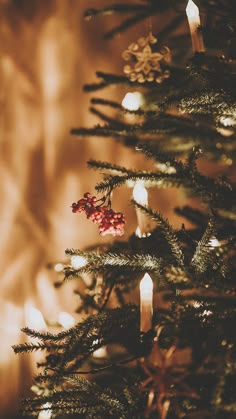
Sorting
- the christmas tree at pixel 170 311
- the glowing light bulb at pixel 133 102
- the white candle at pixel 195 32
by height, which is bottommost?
the christmas tree at pixel 170 311

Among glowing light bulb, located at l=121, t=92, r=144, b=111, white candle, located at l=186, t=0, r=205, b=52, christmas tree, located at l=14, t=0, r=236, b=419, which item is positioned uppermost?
glowing light bulb, located at l=121, t=92, r=144, b=111

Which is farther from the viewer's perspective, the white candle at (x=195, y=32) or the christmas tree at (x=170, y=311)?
the white candle at (x=195, y=32)

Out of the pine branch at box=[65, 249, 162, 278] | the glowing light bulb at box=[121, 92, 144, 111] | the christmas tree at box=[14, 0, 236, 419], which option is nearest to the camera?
the christmas tree at box=[14, 0, 236, 419]

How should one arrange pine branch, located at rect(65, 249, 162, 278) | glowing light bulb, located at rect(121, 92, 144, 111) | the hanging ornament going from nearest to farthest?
pine branch, located at rect(65, 249, 162, 278)
the hanging ornament
glowing light bulb, located at rect(121, 92, 144, 111)

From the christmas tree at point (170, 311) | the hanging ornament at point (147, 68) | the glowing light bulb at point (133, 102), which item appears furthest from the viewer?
the glowing light bulb at point (133, 102)

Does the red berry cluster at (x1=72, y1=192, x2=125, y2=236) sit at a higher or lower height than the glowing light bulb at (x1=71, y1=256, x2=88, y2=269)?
higher

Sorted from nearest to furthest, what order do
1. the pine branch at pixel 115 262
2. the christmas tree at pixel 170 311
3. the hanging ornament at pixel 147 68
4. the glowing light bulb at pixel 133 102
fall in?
the christmas tree at pixel 170 311
the pine branch at pixel 115 262
the hanging ornament at pixel 147 68
the glowing light bulb at pixel 133 102

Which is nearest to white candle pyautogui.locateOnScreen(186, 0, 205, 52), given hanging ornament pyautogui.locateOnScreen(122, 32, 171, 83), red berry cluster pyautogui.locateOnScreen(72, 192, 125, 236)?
hanging ornament pyautogui.locateOnScreen(122, 32, 171, 83)

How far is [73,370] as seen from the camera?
764 mm

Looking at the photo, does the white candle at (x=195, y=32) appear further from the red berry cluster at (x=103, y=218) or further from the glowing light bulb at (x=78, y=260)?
the glowing light bulb at (x=78, y=260)

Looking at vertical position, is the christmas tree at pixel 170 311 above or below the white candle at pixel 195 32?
below

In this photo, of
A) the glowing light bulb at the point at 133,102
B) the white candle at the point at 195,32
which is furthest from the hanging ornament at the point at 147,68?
the white candle at the point at 195,32

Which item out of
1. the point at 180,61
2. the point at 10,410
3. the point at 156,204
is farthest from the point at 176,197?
the point at 10,410

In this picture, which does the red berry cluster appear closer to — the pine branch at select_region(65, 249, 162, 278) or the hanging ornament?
the pine branch at select_region(65, 249, 162, 278)
